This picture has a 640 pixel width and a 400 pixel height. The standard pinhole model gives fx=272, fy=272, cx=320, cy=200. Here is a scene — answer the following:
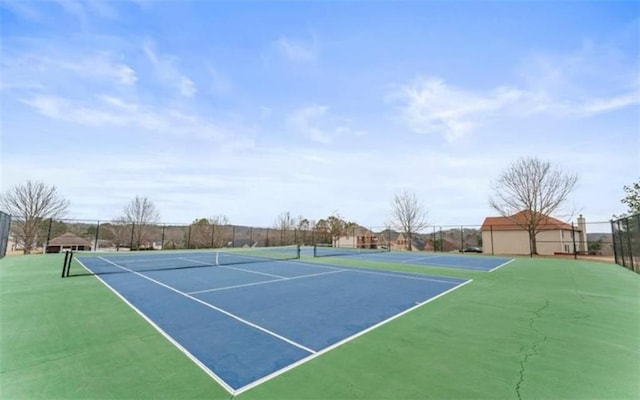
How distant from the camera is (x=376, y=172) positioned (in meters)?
24.5

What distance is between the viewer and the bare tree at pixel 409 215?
30.9 metres

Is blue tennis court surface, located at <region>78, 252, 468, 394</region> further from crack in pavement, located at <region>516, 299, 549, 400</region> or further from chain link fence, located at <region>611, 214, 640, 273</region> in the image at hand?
chain link fence, located at <region>611, 214, 640, 273</region>

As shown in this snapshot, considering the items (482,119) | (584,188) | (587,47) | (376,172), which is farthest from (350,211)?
(587,47)

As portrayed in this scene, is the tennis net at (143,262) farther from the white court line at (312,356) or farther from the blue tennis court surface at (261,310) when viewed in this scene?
the white court line at (312,356)

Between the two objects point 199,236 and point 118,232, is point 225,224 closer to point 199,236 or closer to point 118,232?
Result: point 199,236

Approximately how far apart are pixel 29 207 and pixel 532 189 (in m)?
42.7

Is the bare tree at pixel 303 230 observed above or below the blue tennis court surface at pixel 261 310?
above

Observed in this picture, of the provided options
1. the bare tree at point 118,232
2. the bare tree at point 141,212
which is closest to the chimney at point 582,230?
the bare tree at point 118,232

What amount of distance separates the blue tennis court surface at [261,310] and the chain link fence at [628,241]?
8.34m

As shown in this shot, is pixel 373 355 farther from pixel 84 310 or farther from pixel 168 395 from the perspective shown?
pixel 84 310

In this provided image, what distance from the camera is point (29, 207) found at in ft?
77.2

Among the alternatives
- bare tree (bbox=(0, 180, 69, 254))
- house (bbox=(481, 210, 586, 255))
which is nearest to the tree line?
bare tree (bbox=(0, 180, 69, 254))

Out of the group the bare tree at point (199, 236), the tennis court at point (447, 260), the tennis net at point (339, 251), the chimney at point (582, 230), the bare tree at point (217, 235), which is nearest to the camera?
the tennis court at point (447, 260)

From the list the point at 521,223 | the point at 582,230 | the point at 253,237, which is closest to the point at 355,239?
the point at 253,237
